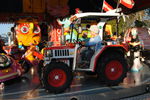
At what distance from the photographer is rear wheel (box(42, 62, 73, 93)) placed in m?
4.07

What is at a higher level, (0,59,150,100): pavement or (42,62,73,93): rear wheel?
(42,62,73,93): rear wheel

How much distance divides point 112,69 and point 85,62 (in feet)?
1.91

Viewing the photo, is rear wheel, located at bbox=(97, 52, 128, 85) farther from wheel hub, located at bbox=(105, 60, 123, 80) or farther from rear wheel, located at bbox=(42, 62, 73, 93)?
rear wheel, located at bbox=(42, 62, 73, 93)

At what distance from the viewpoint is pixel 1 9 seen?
1042cm

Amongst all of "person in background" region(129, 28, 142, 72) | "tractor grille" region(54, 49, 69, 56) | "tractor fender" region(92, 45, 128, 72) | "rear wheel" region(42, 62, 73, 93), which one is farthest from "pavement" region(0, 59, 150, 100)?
"person in background" region(129, 28, 142, 72)

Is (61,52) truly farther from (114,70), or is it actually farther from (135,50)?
(135,50)

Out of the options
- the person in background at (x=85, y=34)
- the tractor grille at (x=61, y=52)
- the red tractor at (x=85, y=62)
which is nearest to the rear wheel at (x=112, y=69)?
the red tractor at (x=85, y=62)

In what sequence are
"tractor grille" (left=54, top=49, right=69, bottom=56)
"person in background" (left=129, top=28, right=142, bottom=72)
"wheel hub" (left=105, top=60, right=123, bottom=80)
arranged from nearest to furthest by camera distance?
"tractor grille" (left=54, top=49, right=69, bottom=56) < "wheel hub" (left=105, top=60, right=123, bottom=80) < "person in background" (left=129, top=28, right=142, bottom=72)

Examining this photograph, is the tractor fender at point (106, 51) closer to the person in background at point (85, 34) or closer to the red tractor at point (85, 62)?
the red tractor at point (85, 62)

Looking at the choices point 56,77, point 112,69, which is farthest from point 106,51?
point 56,77

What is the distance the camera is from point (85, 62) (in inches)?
185

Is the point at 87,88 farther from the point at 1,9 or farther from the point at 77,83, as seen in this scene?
the point at 1,9

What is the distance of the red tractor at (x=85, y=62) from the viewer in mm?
4195

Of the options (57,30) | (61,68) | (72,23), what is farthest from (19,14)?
(61,68)
